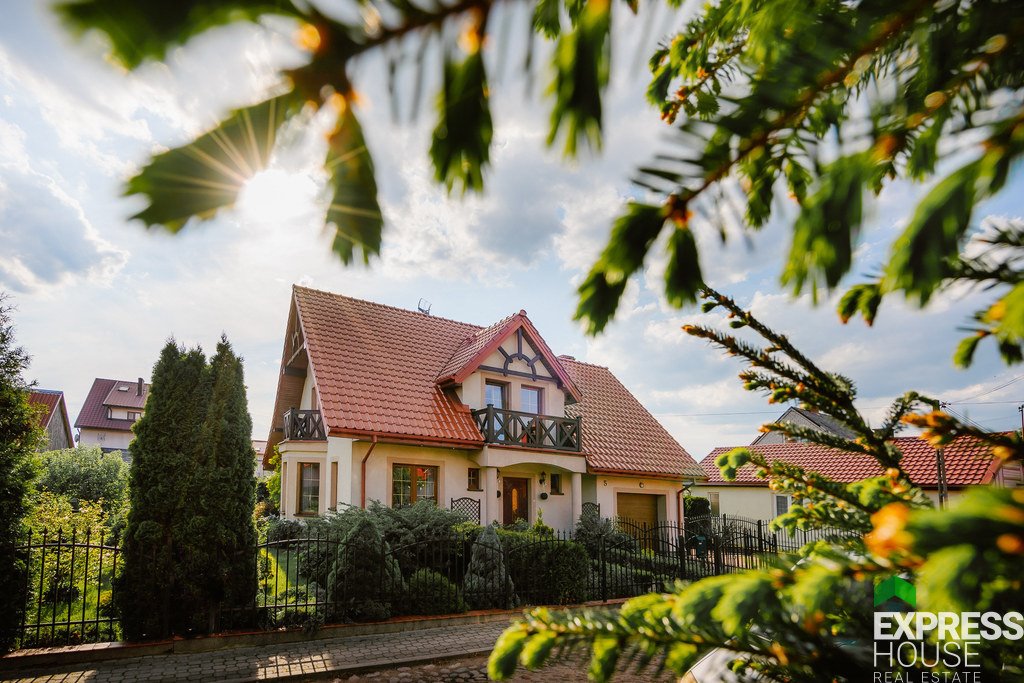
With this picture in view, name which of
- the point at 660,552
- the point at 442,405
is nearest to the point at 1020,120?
the point at 660,552

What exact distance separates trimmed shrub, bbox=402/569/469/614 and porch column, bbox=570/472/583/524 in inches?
314

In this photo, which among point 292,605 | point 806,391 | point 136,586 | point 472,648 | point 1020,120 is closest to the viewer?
point 1020,120

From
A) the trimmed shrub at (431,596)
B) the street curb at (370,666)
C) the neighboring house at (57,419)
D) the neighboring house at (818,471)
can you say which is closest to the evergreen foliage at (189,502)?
the street curb at (370,666)

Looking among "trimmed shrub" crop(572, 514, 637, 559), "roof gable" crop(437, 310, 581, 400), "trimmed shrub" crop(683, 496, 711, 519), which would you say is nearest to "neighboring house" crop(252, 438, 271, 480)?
"roof gable" crop(437, 310, 581, 400)

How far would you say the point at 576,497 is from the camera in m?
17.2

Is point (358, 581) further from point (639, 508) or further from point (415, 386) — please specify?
point (639, 508)

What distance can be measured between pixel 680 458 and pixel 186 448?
16.8m

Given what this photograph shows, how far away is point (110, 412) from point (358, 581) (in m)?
53.9

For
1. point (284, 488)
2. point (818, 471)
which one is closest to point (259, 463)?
point (284, 488)

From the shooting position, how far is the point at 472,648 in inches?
303

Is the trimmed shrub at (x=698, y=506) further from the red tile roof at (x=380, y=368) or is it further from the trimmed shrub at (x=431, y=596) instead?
Answer: the trimmed shrub at (x=431, y=596)

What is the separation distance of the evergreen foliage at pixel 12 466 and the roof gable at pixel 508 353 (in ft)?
32.2

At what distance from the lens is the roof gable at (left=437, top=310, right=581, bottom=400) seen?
646 inches

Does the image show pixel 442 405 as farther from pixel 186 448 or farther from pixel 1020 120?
pixel 1020 120
